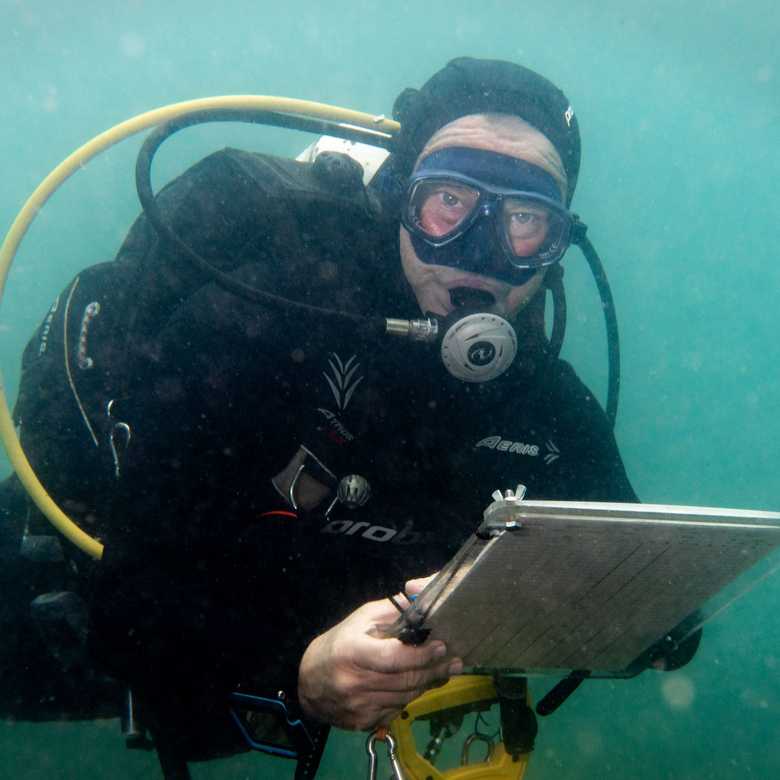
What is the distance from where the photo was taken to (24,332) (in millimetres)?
19281

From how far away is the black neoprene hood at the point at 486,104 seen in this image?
307cm

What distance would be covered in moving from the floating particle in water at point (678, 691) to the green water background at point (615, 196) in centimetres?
10

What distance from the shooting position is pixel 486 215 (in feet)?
9.28

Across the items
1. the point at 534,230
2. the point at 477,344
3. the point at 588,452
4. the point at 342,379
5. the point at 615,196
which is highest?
the point at 615,196

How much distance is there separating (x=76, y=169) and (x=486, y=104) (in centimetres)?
234

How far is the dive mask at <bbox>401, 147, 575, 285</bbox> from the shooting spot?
282 centimetres

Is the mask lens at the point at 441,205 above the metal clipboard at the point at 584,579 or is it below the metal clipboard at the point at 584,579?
above

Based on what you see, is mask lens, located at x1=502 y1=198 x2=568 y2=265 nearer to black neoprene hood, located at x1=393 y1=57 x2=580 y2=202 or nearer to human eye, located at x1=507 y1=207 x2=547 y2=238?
human eye, located at x1=507 y1=207 x2=547 y2=238

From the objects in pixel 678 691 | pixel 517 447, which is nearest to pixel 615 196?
pixel 678 691

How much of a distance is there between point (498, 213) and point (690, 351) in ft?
94.0

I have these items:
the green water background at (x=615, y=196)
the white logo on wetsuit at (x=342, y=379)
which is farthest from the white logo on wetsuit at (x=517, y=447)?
the green water background at (x=615, y=196)

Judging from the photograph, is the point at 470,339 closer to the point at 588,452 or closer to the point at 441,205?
the point at 441,205

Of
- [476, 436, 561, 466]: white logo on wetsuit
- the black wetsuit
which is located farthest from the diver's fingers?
[476, 436, 561, 466]: white logo on wetsuit

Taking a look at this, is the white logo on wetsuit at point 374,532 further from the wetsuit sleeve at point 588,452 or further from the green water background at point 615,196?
the green water background at point 615,196
